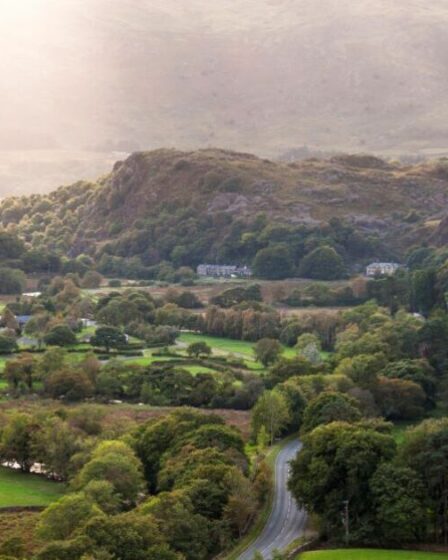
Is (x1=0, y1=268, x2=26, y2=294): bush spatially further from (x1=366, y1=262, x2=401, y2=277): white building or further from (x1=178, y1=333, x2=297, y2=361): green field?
(x1=366, y1=262, x2=401, y2=277): white building

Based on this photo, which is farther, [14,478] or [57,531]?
[14,478]

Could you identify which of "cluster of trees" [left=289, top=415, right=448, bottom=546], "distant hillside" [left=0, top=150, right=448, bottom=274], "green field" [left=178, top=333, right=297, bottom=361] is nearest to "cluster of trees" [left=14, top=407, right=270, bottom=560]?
"cluster of trees" [left=289, top=415, right=448, bottom=546]

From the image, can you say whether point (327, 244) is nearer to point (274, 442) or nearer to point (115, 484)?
point (274, 442)

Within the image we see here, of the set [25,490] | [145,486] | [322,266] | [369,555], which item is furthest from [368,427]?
[322,266]

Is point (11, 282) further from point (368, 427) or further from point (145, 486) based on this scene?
point (368, 427)

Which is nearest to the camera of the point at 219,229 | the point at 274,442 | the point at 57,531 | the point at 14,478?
the point at 57,531

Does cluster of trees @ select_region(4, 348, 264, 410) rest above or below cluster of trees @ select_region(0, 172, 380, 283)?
below

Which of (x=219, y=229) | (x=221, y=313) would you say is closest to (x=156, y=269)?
(x=219, y=229)
